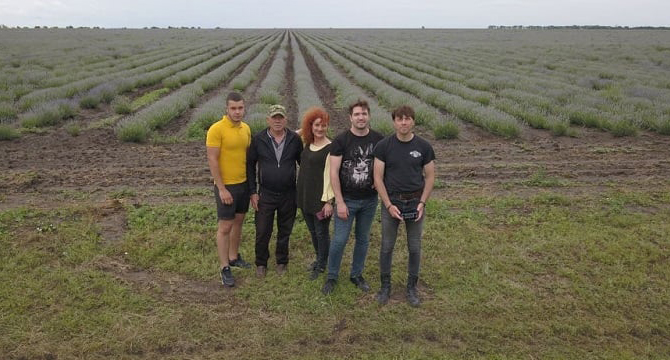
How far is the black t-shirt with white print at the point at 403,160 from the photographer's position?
3984mm

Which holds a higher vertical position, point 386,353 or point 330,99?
point 330,99

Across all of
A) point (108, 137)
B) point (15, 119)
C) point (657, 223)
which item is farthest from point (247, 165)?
point (15, 119)

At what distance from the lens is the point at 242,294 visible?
4.53 m

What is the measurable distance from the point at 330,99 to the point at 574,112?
771cm

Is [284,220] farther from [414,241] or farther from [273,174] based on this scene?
[414,241]

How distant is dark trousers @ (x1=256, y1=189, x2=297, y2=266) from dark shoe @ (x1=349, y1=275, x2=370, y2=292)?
30.7 inches

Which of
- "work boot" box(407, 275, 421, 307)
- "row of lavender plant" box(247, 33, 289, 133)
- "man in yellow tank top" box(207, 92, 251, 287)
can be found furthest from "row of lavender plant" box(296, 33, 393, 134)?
"work boot" box(407, 275, 421, 307)

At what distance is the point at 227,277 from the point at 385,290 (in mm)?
1545

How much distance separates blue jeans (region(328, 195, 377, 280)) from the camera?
4289mm

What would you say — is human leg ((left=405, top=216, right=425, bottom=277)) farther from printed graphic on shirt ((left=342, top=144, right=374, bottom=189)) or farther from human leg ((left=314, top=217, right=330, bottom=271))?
human leg ((left=314, top=217, right=330, bottom=271))

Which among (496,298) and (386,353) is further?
(496,298)

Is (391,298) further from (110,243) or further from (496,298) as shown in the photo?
(110,243)

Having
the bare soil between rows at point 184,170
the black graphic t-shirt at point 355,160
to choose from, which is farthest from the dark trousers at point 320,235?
the bare soil between rows at point 184,170

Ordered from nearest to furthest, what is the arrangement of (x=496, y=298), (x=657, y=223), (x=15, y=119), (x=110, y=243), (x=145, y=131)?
(x=496, y=298)
(x=110, y=243)
(x=657, y=223)
(x=145, y=131)
(x=15, y=119)
